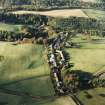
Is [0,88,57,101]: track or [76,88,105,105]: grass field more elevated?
[0,88,57,101]: track

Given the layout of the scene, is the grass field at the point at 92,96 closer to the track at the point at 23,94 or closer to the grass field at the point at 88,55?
the track at the point at 23,94

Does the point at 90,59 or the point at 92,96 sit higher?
the point at 90,59

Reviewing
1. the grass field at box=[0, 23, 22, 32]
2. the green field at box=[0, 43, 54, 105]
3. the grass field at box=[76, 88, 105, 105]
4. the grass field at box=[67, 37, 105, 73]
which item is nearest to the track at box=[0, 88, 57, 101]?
the green field at box=[0, 43, 54, 105]

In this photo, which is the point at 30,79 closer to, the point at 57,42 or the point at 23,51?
the point at 23,51

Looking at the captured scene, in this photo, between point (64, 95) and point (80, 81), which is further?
point (80, 81)

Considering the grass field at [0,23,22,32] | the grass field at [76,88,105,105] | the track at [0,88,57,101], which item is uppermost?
the grass field at [0,23,22,32]

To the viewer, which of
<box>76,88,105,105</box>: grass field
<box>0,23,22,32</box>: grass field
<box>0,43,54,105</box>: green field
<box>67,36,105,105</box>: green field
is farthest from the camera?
<box>0,23,22,32</box>: grass field

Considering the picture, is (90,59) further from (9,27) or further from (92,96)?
(9,27)

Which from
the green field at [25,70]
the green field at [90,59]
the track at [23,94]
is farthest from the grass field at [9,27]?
the track at [23,94]

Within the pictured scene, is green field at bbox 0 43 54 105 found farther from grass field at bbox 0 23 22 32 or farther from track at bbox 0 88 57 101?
grass field at bbox 0 23 22 32

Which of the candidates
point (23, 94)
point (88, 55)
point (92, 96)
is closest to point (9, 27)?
point (88, 55)

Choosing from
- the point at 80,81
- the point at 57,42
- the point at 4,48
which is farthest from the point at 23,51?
the point at 80,81
